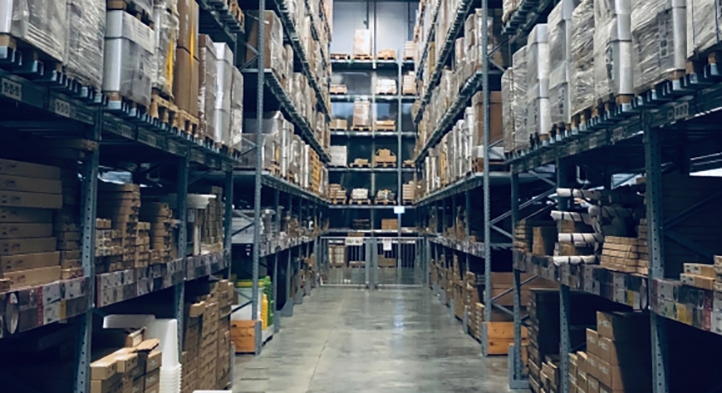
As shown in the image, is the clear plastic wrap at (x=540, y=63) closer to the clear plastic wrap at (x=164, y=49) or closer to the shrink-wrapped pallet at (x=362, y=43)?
the clear plastic wrap at (x=164, y=49)

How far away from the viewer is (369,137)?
2041 centimetres

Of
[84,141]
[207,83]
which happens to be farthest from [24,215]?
[207,83]

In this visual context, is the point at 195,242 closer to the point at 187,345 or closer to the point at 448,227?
the point at 187,345

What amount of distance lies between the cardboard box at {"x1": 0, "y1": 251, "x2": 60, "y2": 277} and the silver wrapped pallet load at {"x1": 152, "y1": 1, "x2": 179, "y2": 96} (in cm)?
141

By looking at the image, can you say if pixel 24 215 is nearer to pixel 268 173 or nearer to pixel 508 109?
pixel 508 109

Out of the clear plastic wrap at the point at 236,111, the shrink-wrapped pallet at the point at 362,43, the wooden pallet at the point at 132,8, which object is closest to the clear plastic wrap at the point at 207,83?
the clear plastic wrap at the point at 236,111

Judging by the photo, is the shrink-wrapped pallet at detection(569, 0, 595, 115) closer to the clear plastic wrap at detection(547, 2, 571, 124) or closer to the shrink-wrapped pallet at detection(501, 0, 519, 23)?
the clear plastic wrap at detection(547, 2, 571, 124)

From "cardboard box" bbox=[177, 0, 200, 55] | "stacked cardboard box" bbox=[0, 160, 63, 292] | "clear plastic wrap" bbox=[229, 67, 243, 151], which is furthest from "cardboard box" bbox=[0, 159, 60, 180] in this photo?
"clear plastic wrap" bbox=[229, 67, 243, 151]

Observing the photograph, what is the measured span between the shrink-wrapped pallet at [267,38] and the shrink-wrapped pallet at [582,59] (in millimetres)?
4527

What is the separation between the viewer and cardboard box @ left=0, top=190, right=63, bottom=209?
2.75 meters

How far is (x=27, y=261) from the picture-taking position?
2.85 meters

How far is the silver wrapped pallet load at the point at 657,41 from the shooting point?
116 inches

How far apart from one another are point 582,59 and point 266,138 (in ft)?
16.6

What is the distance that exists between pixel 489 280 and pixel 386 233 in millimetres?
12018
